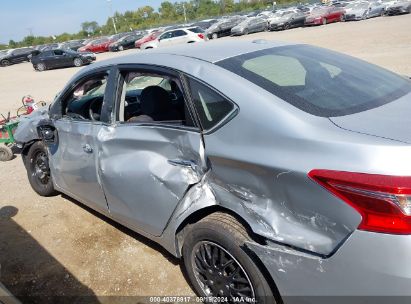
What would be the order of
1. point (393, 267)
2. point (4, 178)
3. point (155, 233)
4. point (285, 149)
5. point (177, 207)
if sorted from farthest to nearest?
1. point (4, 178)
2. point (155, 233)
3. point (177, 207)
4. point (285, 149)
5. point (393, 267)

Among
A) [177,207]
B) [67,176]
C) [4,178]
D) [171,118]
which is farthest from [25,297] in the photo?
[4,178]

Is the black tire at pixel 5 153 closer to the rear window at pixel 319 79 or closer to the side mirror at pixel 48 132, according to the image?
the side mirror at pixel 48 132

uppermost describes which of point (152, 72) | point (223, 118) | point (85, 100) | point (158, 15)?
point (152, 72)

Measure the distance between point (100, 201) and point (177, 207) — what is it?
1.13 meters

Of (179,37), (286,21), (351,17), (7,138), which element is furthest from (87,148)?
(351,17)

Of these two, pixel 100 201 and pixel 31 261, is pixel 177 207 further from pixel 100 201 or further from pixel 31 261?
pixel 31 261

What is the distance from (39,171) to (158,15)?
367ft

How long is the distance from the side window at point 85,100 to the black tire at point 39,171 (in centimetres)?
98

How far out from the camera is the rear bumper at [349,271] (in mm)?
1679

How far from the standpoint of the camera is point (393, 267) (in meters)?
1.68

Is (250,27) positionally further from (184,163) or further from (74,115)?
(184,163)

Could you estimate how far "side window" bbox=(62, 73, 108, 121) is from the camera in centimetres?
356

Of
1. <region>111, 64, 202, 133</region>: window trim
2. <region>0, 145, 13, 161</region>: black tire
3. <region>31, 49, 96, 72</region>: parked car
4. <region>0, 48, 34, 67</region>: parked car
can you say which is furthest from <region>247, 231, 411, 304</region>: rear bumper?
<region>0, 48, 34, 67</region>: parked car

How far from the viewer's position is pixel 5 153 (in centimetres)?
658
